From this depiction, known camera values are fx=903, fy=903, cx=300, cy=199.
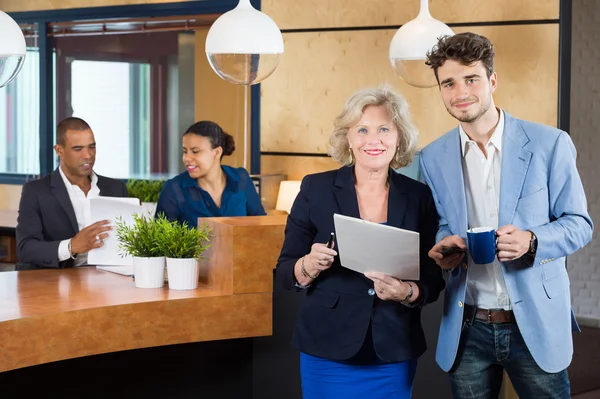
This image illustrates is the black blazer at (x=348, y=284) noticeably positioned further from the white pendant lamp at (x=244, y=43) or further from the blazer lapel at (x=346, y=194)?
the white pendant lamp at (x=244, y=43)

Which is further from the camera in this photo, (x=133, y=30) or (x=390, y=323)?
(x=133, y=30)

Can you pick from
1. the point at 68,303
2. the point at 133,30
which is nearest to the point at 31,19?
the point at 133,30

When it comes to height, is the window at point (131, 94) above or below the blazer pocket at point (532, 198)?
above

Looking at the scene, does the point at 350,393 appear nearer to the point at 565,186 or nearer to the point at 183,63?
the point at 565,186

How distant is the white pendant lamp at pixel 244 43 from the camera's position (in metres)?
3.66

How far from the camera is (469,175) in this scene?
2562 mm

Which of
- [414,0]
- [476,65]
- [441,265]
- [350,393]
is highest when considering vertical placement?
[414,0]

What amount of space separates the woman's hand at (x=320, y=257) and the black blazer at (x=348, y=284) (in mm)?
107

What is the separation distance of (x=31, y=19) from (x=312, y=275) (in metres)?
6.05

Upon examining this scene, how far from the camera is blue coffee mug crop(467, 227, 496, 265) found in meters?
2.28

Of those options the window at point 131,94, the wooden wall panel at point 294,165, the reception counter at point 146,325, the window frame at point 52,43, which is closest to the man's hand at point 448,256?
the reception counter at point 146,325

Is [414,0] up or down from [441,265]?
up

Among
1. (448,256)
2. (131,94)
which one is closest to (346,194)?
(448,256)

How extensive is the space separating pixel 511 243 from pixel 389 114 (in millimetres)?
524
